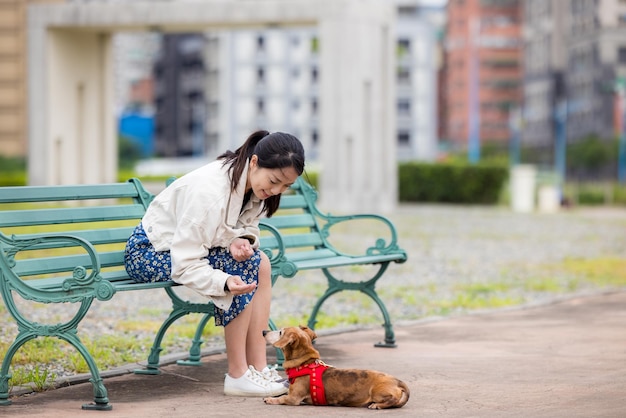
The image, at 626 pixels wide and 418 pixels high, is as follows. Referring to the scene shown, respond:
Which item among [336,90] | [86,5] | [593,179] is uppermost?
[86,5]

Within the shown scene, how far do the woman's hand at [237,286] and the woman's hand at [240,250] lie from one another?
15 cm

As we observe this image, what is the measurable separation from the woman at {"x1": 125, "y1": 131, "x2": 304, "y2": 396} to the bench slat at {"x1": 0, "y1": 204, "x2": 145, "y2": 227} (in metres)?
0.37

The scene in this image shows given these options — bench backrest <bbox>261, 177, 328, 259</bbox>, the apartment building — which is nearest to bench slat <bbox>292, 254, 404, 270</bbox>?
bench backrest <bbox>261, 177, 328, 259</bbox>

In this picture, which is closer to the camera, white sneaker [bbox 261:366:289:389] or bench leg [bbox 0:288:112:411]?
bench leg [bbox 0:288:112:411]

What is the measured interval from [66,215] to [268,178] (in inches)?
41.3

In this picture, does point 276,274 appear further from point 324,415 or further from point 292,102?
point 292,102

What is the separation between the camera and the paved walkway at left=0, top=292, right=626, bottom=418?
516cm

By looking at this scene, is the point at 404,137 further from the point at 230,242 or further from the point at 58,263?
the point at 230,242

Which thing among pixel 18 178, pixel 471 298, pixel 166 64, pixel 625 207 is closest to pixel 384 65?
pixel 18 178

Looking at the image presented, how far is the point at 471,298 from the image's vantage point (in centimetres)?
1009

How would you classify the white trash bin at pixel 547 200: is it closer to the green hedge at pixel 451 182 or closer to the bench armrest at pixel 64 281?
the green hedge at pixel 451 182

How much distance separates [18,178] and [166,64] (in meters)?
94.9

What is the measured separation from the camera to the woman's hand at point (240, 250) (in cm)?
538

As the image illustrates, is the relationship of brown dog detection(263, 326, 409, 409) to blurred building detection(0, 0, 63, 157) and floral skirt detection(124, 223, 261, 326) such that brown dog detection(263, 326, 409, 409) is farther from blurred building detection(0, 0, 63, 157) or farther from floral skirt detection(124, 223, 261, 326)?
blurred building detection(0, 0, 63, 157)
